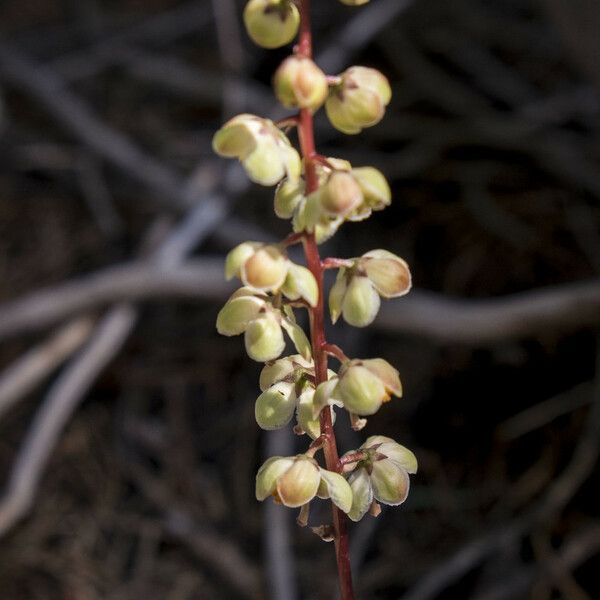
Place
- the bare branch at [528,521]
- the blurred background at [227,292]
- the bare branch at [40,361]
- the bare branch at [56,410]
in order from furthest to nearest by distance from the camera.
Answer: the bare branch at [40,361], the bare branch at [56,410], the blurred background at [227,292], the bare branch at [528,521]

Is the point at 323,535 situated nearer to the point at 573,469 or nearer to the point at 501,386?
the point at 573,469

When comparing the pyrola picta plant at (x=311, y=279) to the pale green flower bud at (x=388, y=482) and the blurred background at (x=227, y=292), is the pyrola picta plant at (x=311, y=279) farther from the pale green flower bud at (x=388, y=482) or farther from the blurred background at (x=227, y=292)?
the blurred background at (x=227, y=292)

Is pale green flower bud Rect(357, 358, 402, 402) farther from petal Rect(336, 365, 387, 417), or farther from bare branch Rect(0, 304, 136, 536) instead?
bare branch Rect(0, 304, 136, 536)

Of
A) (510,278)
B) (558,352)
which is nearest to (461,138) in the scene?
(510,278)

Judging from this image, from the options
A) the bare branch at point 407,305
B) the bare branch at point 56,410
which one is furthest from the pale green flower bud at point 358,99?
the bare branch at point 56,410

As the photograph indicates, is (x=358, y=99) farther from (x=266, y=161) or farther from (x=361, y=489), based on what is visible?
(x=361, y=489)

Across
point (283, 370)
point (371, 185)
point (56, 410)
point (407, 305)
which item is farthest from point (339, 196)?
point (56, 410)

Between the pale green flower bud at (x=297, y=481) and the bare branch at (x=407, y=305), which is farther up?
the bare branch at (x=407, y=305)
